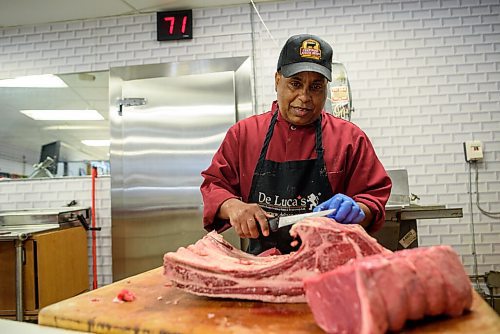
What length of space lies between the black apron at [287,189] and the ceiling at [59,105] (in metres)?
3.26

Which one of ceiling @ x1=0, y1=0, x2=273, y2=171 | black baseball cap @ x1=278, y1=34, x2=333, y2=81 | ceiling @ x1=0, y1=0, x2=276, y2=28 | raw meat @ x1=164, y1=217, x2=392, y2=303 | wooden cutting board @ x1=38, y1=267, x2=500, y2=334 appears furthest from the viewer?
ceiling @ x1=0, y1=0, x2=273, y2=171

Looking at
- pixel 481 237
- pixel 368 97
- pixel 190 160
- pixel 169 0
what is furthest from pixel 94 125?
pixel 481 237

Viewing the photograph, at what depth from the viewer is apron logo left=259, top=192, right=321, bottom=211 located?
242 centimetres

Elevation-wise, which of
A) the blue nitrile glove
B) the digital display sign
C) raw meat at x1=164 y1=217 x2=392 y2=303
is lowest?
raw meat at x1=164 y1=217 x2=392 y2=303

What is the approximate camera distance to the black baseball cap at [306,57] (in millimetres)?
2332

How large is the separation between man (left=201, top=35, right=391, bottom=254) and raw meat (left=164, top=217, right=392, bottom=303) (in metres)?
0.50

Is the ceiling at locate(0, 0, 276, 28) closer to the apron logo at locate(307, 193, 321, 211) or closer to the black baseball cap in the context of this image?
the black baseball cap

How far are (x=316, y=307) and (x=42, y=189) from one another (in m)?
4.84

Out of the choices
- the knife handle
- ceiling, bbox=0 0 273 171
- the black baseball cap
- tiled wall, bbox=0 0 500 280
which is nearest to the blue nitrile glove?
the knife handle

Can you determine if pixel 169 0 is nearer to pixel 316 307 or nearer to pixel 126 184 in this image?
pixel 126 184

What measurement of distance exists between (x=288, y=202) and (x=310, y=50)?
817 millimetres

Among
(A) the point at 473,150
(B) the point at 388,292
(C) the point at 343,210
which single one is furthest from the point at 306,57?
(A) the point at 473,150

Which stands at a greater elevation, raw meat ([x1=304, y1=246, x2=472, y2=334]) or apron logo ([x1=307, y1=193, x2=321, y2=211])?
apron logo ([x1=307, y1=193, x2=321, y2=211])

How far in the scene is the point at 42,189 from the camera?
5363mm
